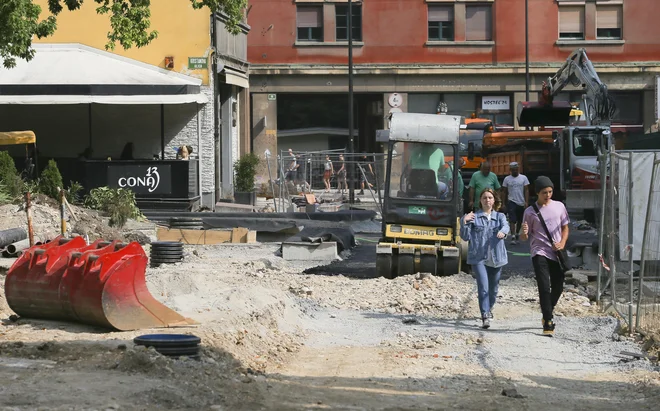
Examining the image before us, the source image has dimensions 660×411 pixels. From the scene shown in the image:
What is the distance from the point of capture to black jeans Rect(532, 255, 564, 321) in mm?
12734

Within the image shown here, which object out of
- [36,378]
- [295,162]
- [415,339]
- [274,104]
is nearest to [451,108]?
[274,104]

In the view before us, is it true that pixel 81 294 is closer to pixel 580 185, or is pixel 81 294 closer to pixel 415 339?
pixel 415 339

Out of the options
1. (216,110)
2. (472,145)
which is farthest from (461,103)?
(216,110)

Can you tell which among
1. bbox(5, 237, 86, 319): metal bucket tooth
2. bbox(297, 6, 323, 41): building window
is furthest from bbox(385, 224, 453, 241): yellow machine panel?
bbox(297, 6, 323, 41): building window

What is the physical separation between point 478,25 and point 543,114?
49.1ft

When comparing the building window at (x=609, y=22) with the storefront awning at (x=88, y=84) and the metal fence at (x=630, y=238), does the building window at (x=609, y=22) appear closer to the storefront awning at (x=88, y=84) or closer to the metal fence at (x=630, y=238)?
the storefront awning at (x=88, y=84)

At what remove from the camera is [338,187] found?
29.2 meters

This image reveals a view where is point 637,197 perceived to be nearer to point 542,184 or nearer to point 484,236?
point 542,184

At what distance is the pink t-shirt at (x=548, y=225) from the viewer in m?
13.0

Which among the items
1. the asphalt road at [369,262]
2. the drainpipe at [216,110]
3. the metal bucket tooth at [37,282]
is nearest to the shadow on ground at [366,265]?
the asphalt road at [369,262]

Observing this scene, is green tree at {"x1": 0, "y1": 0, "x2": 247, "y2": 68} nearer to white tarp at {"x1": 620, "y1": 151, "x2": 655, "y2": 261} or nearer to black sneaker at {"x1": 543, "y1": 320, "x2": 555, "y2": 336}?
white tarp at {"x1": 620, "y1": 151, "x2": 655, "y2": 261}

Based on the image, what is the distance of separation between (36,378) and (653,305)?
6703 millimetres

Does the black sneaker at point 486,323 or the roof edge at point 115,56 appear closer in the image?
the black sneaker at point 486,323

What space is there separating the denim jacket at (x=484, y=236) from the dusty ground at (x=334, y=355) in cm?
85
